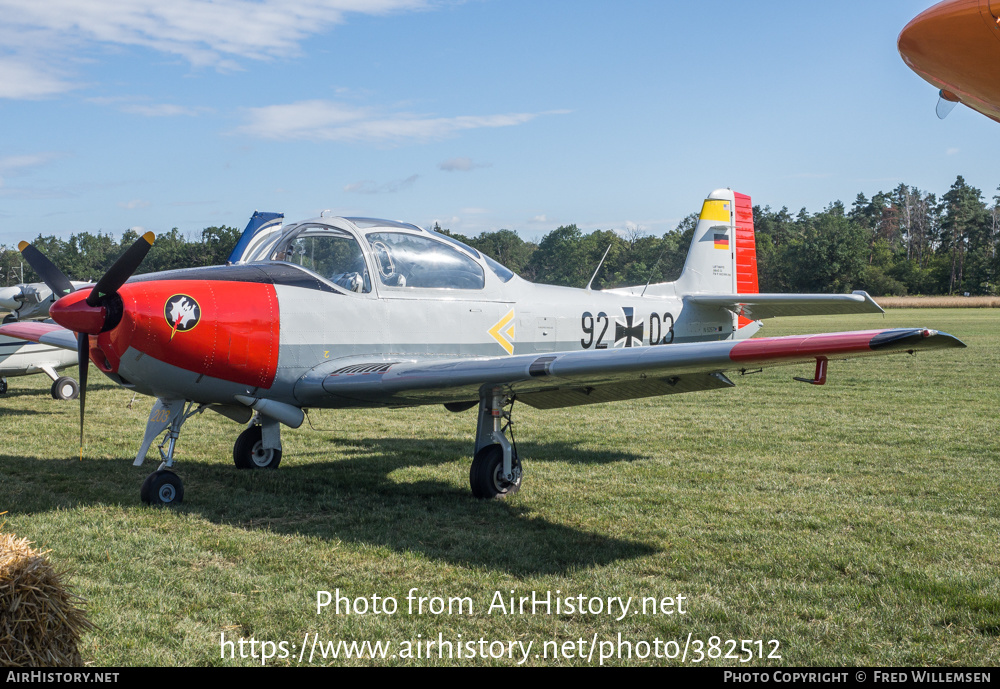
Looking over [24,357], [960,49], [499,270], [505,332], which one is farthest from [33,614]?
[24,357]

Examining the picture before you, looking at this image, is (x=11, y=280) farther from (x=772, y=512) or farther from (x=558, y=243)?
(x=772, y=512)

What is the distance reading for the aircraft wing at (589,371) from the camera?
4109 millimetres

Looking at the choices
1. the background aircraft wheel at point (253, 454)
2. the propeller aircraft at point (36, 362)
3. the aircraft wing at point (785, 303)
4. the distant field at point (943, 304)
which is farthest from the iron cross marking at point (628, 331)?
the distant field at point (943, 304)

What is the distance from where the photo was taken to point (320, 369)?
629 cm

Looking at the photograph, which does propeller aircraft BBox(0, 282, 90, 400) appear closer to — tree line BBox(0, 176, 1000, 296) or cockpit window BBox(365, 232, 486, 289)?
cockpit window BBox(365, 232, 486, 289)

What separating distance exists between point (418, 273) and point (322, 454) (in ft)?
8.59

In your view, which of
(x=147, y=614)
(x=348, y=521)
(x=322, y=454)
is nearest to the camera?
(x=147, y=614)

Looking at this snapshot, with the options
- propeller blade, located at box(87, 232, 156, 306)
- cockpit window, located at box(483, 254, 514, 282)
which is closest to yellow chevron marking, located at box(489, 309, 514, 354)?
cockpit window, located at box(483, 254, 514, 282)

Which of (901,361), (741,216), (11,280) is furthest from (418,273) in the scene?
(11,280)

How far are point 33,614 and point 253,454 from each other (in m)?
5.10

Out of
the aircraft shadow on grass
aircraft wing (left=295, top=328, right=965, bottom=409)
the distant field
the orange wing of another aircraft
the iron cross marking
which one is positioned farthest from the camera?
the distant field

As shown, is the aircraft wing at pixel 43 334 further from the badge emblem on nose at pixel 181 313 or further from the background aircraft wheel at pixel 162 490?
the badge emblem on nose at pixel 181 313

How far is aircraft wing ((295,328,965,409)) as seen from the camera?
411 cm

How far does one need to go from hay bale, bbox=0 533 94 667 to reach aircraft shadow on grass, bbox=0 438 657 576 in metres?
2.35
